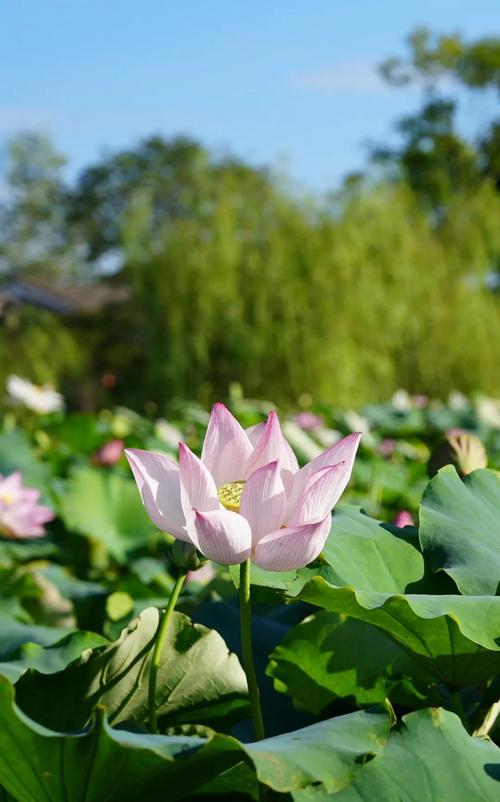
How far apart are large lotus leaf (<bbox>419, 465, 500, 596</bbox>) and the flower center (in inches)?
6.1

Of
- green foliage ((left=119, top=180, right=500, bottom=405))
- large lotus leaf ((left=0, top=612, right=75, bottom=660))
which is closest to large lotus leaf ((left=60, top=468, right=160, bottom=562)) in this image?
large lotus leaf ((left=0, top=612, right=75, bottom=660))

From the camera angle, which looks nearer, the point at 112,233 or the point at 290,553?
the point at 290,553

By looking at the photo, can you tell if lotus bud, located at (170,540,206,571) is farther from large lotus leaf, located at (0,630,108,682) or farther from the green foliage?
the green foliage

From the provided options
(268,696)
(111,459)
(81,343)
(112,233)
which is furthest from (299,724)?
(112,233)

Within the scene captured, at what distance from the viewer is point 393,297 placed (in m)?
11.3

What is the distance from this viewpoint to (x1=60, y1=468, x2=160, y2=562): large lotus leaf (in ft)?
7.39

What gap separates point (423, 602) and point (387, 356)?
10725 mm

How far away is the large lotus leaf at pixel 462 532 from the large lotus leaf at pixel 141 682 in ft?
0.51

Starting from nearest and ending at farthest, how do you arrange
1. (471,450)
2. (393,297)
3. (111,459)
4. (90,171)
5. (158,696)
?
(158,696) < (471,450) < (111,459) < (393,297) < (90,171)

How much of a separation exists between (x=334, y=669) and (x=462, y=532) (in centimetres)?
14

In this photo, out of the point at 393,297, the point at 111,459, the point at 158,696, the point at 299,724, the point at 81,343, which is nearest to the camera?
the point at 158,696

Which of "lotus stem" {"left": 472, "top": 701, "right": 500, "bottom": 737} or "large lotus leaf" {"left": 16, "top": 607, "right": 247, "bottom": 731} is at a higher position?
"large lotus leaf" {"left": 16, "top": 607, "right": 247, "bottom": 731}

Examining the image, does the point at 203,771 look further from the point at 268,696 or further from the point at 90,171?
the point at 90,171

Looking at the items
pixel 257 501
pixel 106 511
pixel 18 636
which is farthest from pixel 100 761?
pixel 106 511
